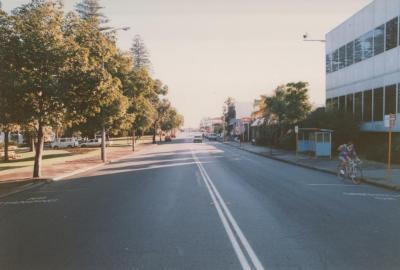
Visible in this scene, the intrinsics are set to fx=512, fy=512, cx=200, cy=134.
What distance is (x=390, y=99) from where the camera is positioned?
34.9 meters

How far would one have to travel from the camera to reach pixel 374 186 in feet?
63.6

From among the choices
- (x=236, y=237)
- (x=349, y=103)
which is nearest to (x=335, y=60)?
(x=349, y=103)

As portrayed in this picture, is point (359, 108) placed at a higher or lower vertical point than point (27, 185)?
higher

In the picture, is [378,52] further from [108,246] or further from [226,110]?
[226,110]

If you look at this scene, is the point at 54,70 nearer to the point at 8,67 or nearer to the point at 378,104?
the point at 8,67

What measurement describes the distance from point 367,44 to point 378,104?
17.1 ft

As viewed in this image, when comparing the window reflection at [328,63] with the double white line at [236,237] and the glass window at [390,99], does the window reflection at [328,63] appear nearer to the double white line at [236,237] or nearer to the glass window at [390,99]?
the glass window at [390,99]

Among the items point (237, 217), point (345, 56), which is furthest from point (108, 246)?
point (345, 56)

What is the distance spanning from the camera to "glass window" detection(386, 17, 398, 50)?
3378 centimetres

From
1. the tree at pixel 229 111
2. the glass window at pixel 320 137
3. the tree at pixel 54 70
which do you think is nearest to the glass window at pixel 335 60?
the glass window at pixel 320 137

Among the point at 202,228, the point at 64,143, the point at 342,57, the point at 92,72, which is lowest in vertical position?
the point at 64,143

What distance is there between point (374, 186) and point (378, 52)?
2016 cm

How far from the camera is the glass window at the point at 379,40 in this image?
1416 inches

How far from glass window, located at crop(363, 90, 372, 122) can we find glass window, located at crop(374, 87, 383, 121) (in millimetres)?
1032
